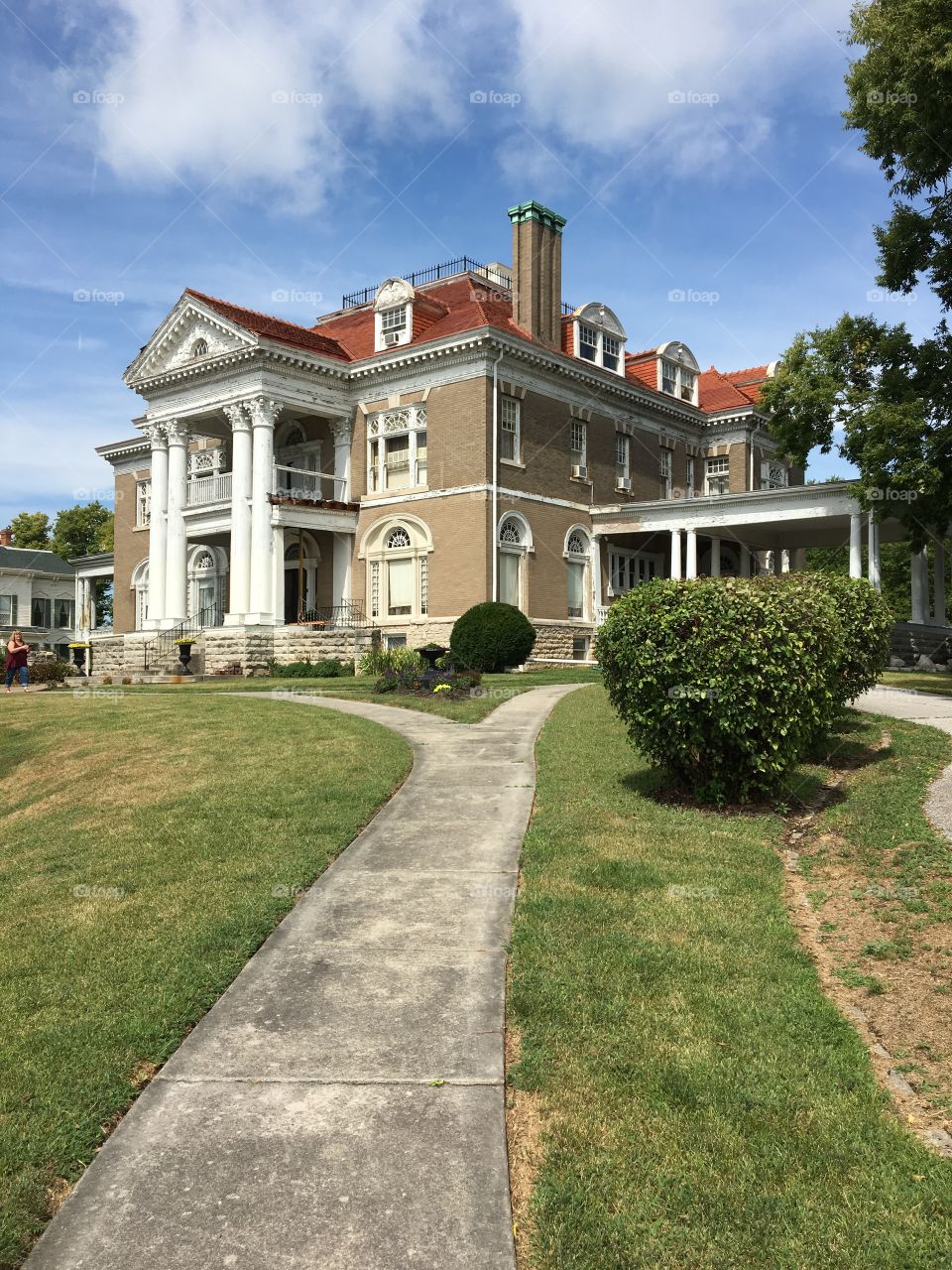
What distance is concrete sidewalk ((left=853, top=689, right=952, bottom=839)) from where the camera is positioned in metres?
8.51

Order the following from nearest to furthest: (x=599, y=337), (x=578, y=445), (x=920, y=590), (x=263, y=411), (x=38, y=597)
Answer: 1. (x=920, y=590)
2. (x=263, y=411)
3. (x=578, y=445)
4. (x=599, y=337)
5. (x=38, y=597)

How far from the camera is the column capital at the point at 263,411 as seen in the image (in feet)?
107

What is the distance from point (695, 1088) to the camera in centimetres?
424

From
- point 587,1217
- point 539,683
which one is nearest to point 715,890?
point 587,1217

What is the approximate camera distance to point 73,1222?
3471 millimetres

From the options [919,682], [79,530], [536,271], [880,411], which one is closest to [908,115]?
[880,411]

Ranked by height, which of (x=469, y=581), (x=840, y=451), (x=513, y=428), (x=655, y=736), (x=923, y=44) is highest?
(x=923, y=44)

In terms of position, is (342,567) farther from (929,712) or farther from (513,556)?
(929,712)

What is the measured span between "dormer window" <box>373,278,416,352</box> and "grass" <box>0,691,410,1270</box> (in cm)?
2167

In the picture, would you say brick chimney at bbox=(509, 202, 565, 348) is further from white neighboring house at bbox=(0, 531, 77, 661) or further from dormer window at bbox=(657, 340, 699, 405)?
white neighboring house at bbox=(0, 531, 77, 661)

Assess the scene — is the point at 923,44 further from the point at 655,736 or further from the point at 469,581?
the point at 469,581

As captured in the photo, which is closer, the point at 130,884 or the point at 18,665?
the point at 130,884

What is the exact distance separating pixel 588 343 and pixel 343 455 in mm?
10053

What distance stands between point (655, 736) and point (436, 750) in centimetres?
434
